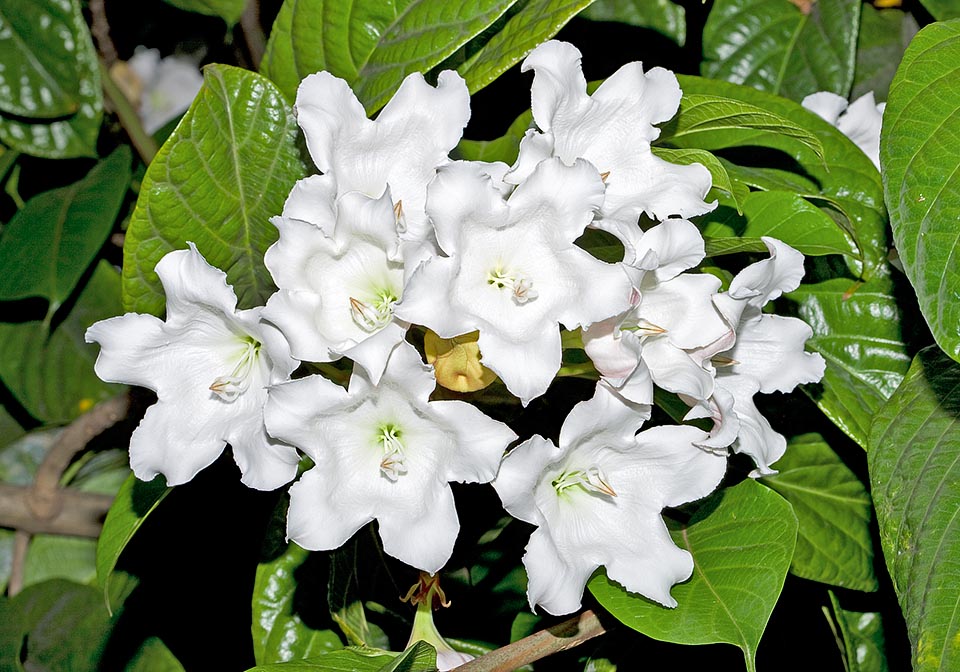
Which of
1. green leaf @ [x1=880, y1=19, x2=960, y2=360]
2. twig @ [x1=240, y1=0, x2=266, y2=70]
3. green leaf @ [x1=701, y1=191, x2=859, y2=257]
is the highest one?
green leaf @ [x1=880, y1=19, x2=960, y2=360]

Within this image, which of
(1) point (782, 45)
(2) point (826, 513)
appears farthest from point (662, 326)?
(1) point (782, 45)

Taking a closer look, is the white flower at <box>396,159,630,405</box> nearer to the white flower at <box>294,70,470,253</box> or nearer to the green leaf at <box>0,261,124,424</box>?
the white flower at <box>294,70,470,253</box>

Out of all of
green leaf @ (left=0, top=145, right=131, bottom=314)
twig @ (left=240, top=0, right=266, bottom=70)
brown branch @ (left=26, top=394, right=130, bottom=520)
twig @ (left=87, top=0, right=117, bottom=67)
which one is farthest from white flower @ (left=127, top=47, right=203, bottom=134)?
brown branch @ (left=26, top=394, right=130, bottom=520)

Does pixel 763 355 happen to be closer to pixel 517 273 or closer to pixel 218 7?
pixel 517 273

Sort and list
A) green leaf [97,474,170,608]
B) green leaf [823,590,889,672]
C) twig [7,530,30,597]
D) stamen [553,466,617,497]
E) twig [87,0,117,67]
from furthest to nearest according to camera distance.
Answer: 1. twig [7,530,30,597]
2. twig [87,0,117,67]
3. green leaf [823,590,889,672]
4. green leaf [97,474,170,608]
5. stamen [553,466,617,497]

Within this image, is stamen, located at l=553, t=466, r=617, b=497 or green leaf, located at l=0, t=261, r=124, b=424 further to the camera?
green leaf, located at l=0, t=261, r=124, b=424

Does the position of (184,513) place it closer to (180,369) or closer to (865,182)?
(180,369)

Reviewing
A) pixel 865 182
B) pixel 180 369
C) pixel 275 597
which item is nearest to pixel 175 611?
pixel 275 597

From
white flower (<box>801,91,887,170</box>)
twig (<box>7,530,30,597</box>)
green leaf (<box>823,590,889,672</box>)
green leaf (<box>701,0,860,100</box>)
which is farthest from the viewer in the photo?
twig (<box>7,530,30,597</box>)
